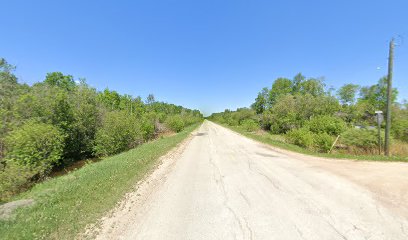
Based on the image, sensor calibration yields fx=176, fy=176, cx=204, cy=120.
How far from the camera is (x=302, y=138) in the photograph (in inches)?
592

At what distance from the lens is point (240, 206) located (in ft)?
16.0

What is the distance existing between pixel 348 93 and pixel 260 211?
198 feet

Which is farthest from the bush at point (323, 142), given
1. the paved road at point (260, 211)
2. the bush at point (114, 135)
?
the bush at point (114, 135)

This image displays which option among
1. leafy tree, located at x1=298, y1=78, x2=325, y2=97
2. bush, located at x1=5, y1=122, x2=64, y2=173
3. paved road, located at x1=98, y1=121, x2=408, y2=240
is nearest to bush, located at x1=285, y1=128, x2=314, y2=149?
paved road, located at x1=98, y1=121, x2=408, y2=240

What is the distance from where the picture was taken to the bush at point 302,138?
14.1 metres

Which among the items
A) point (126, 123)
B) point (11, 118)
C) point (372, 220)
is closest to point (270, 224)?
point (372, 220)

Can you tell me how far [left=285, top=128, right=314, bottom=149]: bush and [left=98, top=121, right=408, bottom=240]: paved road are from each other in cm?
752

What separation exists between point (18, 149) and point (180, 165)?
8.92 meters

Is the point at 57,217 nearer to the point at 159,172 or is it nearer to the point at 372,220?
the point at 159,172

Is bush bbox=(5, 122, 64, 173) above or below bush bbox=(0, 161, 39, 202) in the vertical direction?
above

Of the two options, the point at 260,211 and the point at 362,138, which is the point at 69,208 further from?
the point at 362,138

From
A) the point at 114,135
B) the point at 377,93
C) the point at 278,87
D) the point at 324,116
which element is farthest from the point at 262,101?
the point at 114,135

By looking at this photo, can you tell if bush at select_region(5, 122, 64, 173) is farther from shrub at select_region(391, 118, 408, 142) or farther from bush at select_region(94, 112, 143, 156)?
shrub at select_region(391, 118, 408, 142)

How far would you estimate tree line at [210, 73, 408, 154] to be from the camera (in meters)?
13.1
